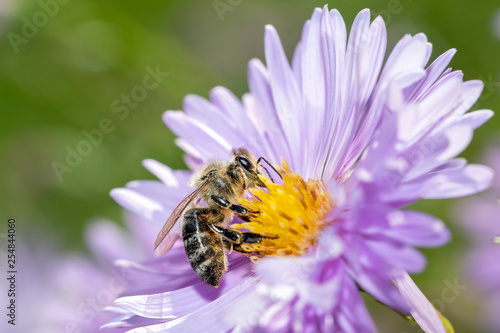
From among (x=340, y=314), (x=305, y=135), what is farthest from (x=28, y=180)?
(x=340, y=314)

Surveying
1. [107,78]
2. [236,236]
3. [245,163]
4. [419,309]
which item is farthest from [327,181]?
[107,78]

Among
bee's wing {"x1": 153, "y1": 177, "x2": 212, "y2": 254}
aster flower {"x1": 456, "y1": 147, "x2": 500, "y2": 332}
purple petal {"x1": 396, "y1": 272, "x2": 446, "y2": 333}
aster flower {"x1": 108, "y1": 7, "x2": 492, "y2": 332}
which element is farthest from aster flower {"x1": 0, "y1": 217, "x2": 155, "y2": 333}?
aster flower {"x1": 456, "y1": 147, "x2": 500, "y2": 332}

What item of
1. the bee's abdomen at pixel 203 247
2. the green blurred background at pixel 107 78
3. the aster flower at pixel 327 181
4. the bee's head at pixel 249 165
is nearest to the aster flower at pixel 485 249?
the green blurred background at pixel 107 78

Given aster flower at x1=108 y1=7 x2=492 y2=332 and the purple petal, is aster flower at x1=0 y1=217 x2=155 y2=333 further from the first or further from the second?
the purple petal

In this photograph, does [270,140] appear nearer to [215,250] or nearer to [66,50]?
[215,250]

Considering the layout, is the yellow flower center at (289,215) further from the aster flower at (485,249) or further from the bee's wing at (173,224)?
the aster flower at (485,249)

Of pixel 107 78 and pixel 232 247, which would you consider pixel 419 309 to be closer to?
pixel 232 247
